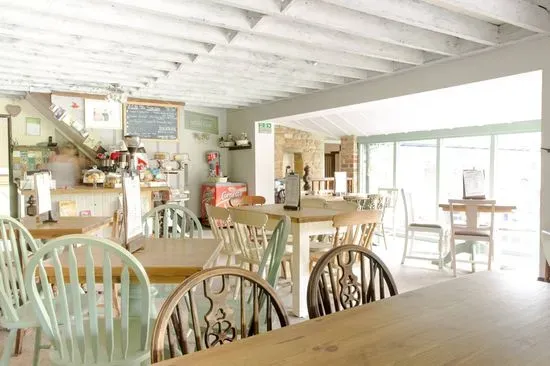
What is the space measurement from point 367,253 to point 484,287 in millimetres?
393

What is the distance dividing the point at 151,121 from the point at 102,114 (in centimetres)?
78

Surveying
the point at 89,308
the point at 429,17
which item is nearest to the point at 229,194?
the point at 429,17

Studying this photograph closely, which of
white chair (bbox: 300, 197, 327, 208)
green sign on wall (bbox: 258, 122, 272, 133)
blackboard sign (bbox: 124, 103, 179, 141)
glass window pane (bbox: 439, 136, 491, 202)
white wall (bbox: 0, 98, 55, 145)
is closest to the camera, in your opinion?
white chair (bbox: 300, 197, 327, 208)

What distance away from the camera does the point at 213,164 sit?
808 cm

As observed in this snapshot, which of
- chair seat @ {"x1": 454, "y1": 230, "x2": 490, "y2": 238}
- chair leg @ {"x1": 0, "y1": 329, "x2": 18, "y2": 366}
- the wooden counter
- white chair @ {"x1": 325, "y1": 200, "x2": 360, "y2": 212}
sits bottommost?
chair leg @ {"x1": 0, "y1": 329, "x2": 18, "y2": 366}

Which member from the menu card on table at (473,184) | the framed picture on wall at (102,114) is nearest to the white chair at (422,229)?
the menu card on table at (473,184)

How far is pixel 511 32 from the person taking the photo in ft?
12.4

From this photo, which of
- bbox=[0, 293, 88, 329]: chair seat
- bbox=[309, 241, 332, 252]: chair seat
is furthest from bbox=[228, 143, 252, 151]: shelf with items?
bbox=[0, 293, 88, 329]: chair seat

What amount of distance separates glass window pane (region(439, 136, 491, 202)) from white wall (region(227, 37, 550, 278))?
4.67 ft

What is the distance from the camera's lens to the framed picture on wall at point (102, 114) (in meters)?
6.46

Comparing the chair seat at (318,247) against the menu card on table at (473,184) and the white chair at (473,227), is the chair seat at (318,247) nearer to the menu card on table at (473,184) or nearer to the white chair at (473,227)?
the white chair at (473,227)

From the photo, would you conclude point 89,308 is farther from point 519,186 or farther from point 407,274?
point 519,186

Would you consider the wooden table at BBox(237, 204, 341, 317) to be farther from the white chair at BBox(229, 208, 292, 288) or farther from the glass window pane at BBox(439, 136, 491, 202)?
the glass window pane at BBox(439, 136, 491, 202)

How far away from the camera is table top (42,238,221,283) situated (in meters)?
1.75
